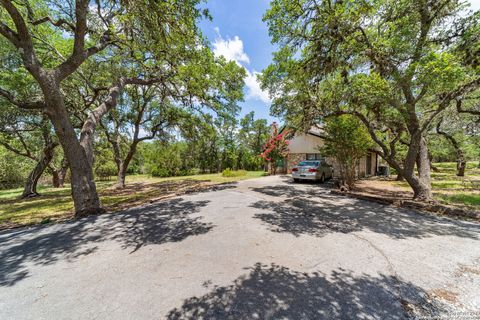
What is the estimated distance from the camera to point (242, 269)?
9.21 feet

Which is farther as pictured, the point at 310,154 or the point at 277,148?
the point at 277,148

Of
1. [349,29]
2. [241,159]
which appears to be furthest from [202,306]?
[241,159]

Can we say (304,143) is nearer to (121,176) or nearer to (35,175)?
(121,176)

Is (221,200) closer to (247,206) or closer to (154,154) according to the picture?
(247,206)

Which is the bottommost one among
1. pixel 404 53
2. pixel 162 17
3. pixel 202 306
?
pixel 202 306

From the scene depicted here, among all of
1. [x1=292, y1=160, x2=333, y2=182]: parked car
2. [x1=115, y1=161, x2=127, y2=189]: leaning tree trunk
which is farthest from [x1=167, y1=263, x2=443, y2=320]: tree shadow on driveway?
[x1=115, y1=161, x2=127, y2=189]: leaning tree trunk

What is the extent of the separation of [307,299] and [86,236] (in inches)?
190

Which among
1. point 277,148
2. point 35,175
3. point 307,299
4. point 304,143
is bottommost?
point 307,299

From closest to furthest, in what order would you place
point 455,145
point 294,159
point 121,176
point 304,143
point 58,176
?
→ point 121,176 → point 455,145 → point 58,176 → point 304,143 → point 294,159

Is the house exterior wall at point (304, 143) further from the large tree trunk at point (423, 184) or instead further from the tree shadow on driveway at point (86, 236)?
the tree shadow on driveway at point (86, 236)

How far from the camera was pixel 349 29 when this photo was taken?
19.1ft

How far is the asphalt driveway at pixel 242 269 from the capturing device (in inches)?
81.5

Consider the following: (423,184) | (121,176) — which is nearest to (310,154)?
(423,184)

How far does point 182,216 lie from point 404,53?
871 centimetres
